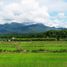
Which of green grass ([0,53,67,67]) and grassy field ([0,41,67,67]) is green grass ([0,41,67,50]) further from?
green grass ([0,53,67,67])

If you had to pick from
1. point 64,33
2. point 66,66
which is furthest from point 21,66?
point 64,33

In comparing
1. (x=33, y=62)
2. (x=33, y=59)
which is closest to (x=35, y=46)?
(x=33, y=59)

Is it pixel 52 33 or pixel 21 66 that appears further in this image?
pixel 52 33

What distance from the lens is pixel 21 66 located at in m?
19.1

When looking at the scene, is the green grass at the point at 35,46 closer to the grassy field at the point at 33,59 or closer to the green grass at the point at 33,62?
the grassy field at the point at 33,59

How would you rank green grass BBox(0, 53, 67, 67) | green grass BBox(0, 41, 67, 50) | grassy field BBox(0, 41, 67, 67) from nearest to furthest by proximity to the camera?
green grass BBox(0, 53, 67, 67) < grassy field BBox(0, 41, 67, 67) < green grass BBox(0, 41, 67, 50)

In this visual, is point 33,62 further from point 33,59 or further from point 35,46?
point 35,46

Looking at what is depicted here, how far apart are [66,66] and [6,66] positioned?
4788mm

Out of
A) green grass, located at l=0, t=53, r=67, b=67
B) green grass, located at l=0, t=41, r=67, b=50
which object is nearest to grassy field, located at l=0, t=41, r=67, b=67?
green grass, located at l=0, t=53, r=67, b=67

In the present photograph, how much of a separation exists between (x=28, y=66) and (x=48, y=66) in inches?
63.2

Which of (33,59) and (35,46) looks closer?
(33,59)

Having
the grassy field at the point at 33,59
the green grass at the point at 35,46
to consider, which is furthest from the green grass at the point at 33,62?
the green grass at the point at 35,46

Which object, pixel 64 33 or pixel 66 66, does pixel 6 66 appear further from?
pixel 64 33

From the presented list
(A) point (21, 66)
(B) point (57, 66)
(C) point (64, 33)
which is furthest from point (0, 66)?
(C) point (64, 33)
